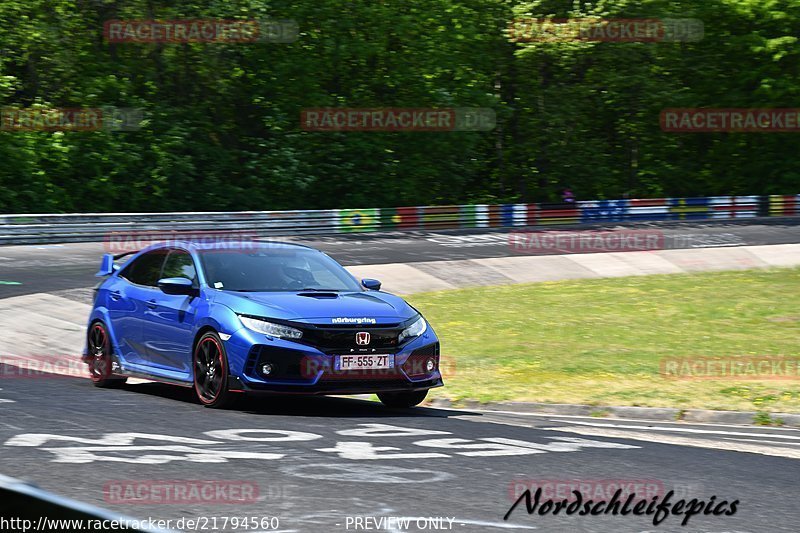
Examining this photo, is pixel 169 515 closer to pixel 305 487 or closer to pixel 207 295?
pixel 305 487

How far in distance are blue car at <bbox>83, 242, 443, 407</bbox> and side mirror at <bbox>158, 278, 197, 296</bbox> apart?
0.01 metres

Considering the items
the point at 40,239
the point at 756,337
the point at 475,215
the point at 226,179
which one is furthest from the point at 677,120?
the point at 756,337

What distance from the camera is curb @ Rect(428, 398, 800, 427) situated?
38.0 ft

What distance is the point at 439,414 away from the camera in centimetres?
1100

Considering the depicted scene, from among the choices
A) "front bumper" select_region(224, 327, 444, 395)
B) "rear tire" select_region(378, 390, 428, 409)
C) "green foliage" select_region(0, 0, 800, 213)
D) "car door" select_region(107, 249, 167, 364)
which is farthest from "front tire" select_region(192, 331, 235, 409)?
"green foliage" select_region(0, 0, 800, 213)

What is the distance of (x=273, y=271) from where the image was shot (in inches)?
440

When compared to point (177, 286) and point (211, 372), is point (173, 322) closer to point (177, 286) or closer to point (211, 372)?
point (177, 286)

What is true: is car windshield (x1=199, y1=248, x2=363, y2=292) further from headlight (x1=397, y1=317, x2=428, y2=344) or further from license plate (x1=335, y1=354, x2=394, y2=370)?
license plate (x1=335, y1=354, x2=394, y2=370)

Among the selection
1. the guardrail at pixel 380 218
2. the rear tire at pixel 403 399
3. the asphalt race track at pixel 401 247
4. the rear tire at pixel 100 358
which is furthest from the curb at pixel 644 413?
the guardrail at pixel 380 218

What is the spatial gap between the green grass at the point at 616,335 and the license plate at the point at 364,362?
264cm

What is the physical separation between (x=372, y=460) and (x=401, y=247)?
2441 centimetres

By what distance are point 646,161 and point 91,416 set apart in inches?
1694

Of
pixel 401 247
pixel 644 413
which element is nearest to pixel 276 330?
pixel 644 413

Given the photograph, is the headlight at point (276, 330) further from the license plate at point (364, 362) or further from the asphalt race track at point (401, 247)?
the asphalt race track at point (401, 247)
